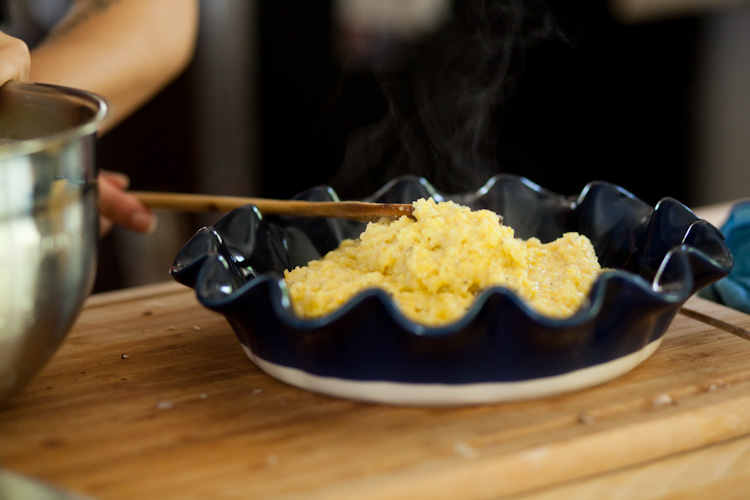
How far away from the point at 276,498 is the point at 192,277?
1.11 ft

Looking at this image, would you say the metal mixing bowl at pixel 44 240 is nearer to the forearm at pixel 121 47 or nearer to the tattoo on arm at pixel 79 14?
the forearm at pixel 121 47

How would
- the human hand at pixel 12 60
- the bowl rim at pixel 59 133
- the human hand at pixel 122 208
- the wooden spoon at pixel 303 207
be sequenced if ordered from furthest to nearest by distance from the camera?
the human hand at pixel 122 208, the wooden spoon at pixel 303 207, the human hand at pixel 12 60, the bowl rim at pixel 59 133

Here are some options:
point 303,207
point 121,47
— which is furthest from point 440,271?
point 121,47

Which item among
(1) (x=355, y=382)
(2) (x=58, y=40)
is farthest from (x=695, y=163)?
(1) (x=355, y=382)

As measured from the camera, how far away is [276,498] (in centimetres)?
73

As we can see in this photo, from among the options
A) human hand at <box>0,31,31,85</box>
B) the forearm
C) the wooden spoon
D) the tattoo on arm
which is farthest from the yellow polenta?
the tattoo on arm

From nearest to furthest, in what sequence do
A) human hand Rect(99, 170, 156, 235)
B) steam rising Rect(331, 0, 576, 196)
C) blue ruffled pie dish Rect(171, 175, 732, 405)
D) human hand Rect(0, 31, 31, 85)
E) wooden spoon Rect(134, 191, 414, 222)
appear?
1. blue ruffled pie dish Rect(171, 175, 732, 405)
2. human hand Rect(0, 31, 31, 85)
3. wooden spoon Rect(134, 191, 414, 222)
4. human hand Rect(99, 170, 156, 235)
5. steam rising Rect(331, 0, 576, 196)

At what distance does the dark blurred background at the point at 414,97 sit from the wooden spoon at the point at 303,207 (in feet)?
5.68

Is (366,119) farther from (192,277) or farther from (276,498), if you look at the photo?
(276,498)

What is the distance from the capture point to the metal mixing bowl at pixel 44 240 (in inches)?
27.8

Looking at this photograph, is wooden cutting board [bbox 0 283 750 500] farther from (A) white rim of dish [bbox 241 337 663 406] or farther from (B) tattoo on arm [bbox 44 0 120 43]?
(B) tattoo on arm [bbox 44 0 120 43]

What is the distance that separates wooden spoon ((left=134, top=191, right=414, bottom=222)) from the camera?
3.60 feet

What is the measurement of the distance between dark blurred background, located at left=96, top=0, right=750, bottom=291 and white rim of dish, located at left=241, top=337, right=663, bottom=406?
2155 mm

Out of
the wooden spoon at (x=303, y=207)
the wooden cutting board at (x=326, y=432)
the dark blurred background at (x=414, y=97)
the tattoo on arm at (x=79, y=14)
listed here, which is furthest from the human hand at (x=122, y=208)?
the dark blurred background at (x=414, y=97)
